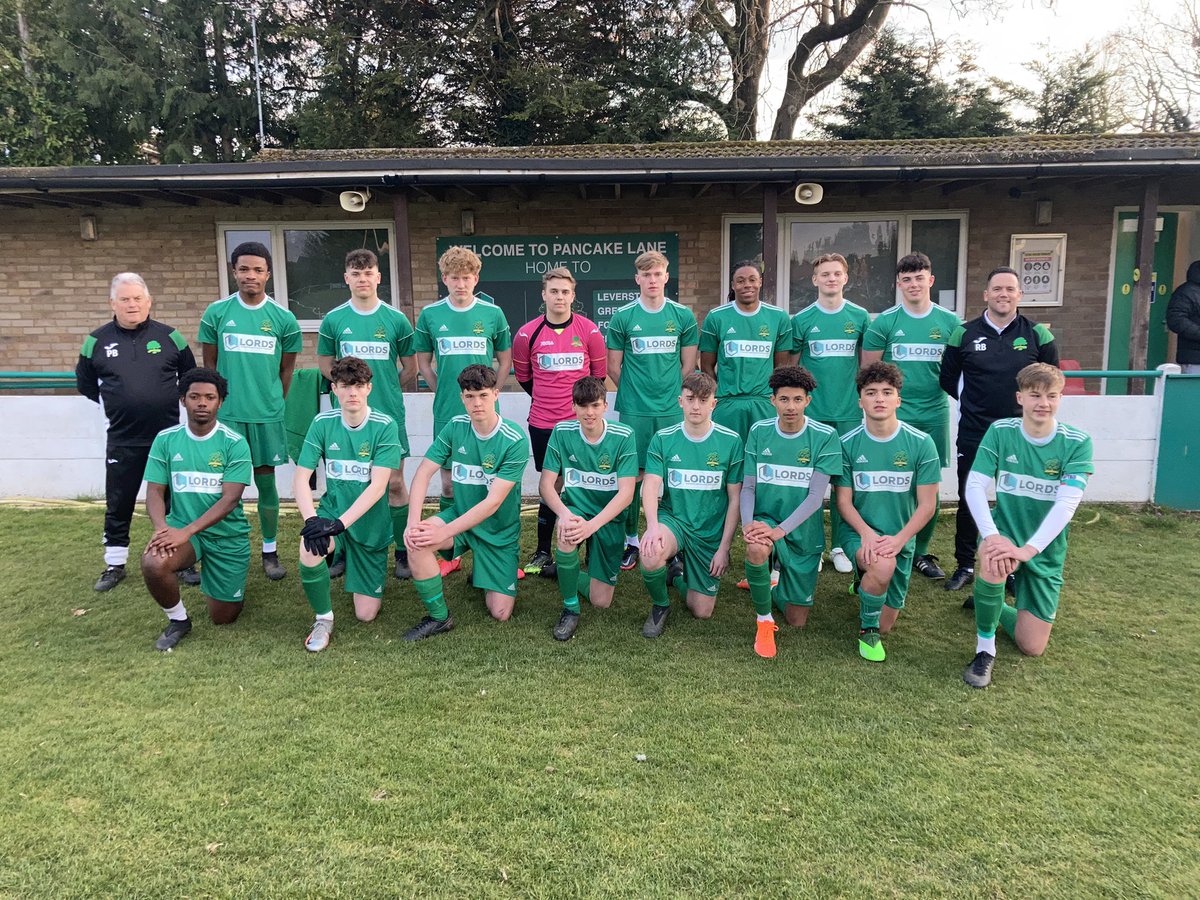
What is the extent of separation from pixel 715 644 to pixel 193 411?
284 cm

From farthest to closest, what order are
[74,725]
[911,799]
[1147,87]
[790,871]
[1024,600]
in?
[1147,87], [1024,600], [74,725], [911,799], [790,871]

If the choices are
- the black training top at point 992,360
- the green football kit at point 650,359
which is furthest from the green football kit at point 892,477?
the green football kit at point 650,359

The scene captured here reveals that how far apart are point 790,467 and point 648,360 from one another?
1.19 m

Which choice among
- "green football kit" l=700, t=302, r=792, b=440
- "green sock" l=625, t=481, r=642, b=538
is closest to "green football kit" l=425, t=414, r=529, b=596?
"green sock" l=625, t=481, r=642, b=538

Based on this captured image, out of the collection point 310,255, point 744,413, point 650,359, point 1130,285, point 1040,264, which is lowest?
point 744,413

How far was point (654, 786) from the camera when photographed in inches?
100

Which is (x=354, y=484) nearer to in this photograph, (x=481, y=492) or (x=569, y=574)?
(x=481, y=492)

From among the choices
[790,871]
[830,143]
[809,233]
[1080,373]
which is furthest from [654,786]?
[830,143]

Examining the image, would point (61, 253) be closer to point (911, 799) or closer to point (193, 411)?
point (193, 411)

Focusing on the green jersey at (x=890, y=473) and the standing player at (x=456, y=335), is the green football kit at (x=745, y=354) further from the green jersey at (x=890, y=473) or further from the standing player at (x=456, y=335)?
the standing player at (x=456, y=335)

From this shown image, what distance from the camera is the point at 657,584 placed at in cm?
381

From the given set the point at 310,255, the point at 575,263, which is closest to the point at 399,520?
the point at 575,263

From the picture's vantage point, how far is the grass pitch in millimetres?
2160

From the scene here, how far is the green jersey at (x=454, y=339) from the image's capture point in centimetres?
455
